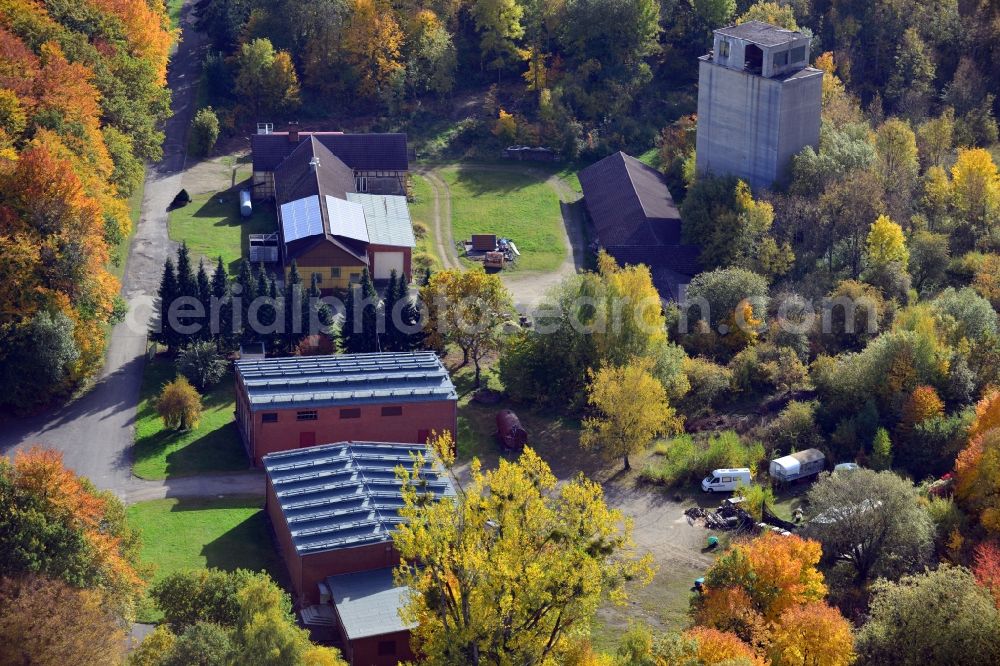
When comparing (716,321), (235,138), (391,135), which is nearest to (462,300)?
(716,321)

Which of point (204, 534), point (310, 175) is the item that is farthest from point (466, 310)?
point (310, 175)

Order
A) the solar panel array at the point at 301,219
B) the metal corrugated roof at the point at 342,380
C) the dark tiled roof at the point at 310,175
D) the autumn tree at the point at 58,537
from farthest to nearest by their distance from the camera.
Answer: the dark tiled roof at the point at 310,175, the solar panel array at the point at 301,219, the metal corrugated roof at the point at 342,380, the autumn tree at the point at 58,537

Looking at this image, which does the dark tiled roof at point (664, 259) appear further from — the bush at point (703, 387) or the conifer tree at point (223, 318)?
the conifer tree at point (223, 318)

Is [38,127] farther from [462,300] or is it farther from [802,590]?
[802,590]

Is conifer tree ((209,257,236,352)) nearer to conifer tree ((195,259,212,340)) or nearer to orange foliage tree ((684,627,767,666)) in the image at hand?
conifer tree ((195,259,212,340))

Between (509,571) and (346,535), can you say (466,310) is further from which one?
(509,571)

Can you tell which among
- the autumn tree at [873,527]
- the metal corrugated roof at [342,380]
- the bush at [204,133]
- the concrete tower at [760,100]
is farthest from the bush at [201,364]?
the concrete tower at [760,100]
